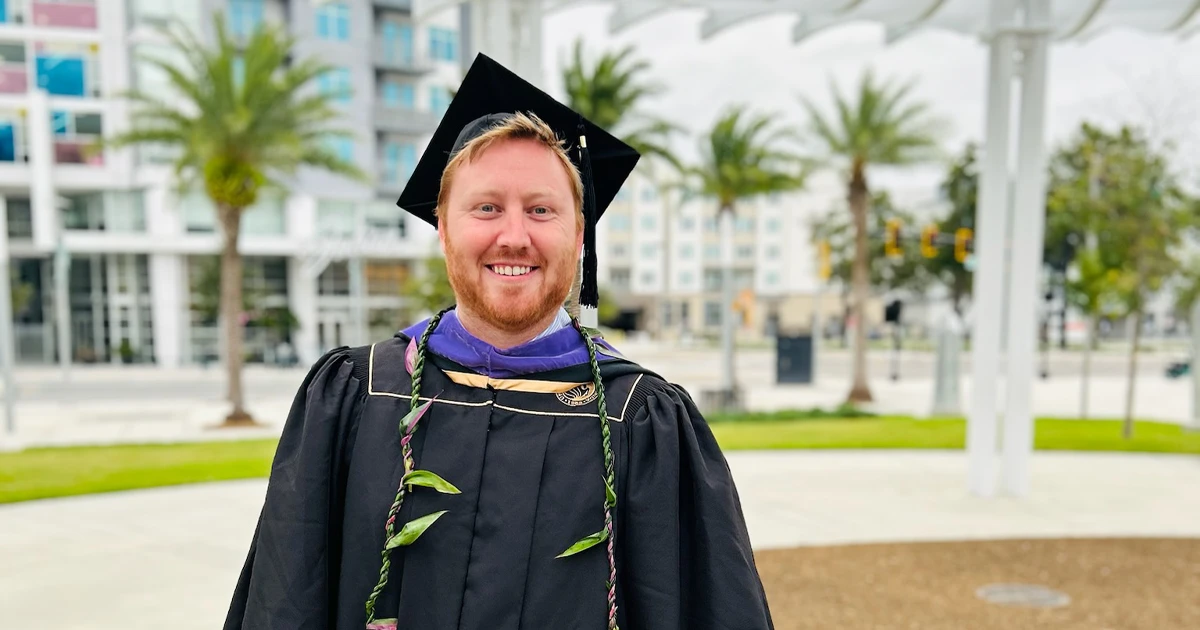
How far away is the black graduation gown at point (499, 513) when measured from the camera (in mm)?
1663

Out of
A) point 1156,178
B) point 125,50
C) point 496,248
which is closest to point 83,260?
point 125,50

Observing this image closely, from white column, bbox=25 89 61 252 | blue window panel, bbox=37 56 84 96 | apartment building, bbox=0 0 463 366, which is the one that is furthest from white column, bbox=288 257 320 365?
blue window panel, bbox=37 56 84 96

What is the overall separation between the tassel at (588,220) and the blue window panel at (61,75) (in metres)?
38.9

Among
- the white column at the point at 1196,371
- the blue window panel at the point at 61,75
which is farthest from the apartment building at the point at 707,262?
the white column at the point at 1196,371

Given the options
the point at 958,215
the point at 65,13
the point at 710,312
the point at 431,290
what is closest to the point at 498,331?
the point at 431,290

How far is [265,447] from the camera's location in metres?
12.1

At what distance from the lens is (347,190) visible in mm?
37281

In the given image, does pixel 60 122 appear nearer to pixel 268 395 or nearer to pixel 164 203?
pixel 164 203

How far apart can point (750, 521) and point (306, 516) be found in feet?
19.9

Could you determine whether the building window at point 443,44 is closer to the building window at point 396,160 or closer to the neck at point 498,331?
the building window at point 396,160

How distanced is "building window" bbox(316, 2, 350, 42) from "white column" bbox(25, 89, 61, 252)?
439 inches

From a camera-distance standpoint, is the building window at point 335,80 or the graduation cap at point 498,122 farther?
the building window at point 335,80

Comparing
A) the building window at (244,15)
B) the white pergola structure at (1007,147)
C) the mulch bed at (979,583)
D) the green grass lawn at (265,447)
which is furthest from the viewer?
the building window at (244,15)

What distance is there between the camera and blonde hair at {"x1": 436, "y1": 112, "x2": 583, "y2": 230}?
1.71m
